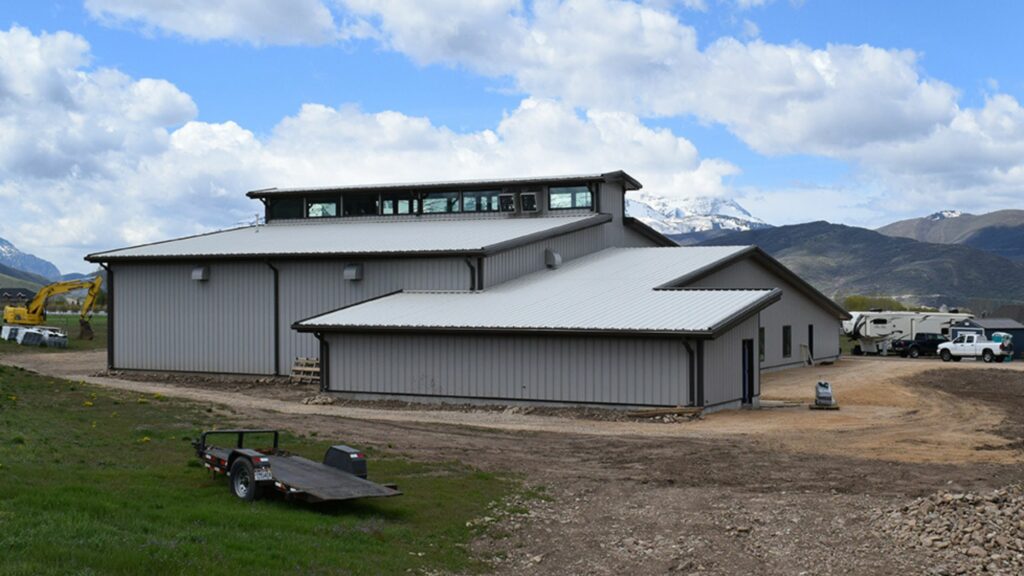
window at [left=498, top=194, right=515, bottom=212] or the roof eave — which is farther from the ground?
window at [left=498, top=194, right=515, bottom=212]

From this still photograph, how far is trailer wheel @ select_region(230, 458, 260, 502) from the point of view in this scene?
14.0 m

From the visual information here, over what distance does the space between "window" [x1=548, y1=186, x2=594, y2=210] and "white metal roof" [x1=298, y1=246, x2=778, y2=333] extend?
4.45 metres

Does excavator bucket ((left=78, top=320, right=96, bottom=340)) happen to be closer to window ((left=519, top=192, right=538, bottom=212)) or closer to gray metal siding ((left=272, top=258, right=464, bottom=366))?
gray metal siding ((left=272, top=258, right=464, bottom=366))

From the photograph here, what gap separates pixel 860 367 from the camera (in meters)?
47.8

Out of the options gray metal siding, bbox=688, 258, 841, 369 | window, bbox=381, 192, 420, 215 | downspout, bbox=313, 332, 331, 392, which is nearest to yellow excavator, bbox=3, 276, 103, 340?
window, bbox=381, 192, 420, 215

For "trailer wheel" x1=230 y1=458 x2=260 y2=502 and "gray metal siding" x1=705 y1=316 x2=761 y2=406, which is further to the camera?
"gray metal siding" x1=705 y1=316 x2=761 y2=406

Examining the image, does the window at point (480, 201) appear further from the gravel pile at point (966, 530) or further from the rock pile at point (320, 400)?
the gravel pile at point (966, 530)

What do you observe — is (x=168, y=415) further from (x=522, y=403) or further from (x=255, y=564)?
(x=255, y=564)

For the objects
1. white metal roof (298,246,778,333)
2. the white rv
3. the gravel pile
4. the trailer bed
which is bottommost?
the gravel pile

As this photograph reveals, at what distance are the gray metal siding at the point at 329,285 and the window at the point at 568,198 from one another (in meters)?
8.97

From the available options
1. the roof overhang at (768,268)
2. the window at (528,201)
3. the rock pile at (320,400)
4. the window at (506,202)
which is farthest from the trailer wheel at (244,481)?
the window at (528,201)

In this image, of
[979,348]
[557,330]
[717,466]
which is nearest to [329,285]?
[557,330]

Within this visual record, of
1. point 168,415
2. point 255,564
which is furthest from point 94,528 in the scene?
point 168,415

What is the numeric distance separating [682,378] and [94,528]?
19.8 meters
